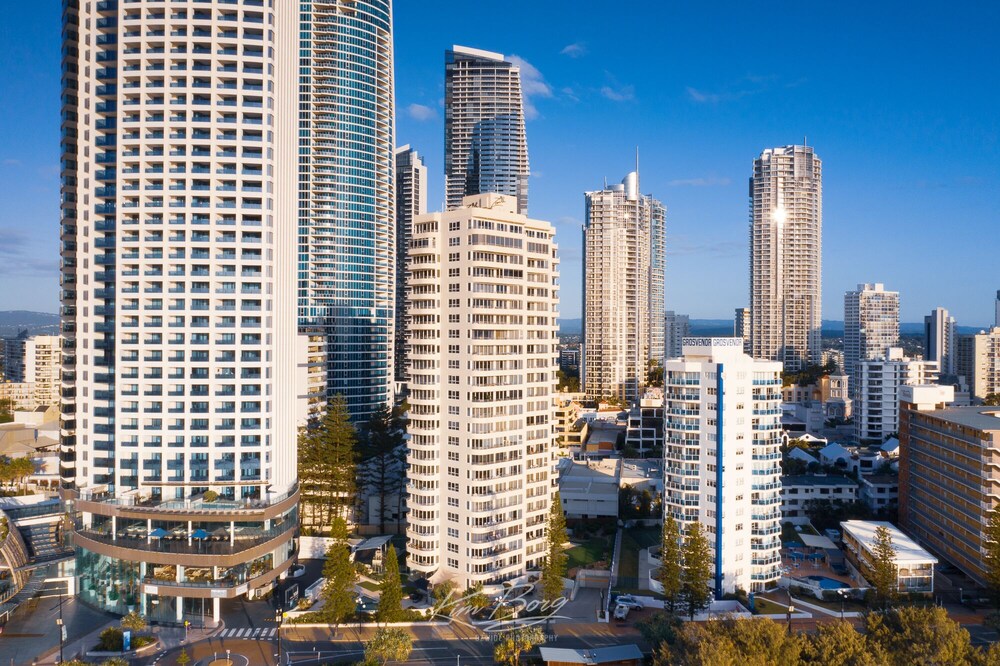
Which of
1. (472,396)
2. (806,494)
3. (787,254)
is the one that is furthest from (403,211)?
(472,396)

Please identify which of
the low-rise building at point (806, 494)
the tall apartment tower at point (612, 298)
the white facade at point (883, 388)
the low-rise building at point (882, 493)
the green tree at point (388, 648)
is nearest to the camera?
the green tree at point (388, 648)

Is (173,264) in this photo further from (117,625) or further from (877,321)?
(877,321)

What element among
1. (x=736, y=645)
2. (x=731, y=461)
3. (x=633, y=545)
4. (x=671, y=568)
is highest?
(x=731, y=461)

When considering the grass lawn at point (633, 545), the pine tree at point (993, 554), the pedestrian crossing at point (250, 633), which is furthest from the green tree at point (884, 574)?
the pedestrian crossing at point (250, 633)

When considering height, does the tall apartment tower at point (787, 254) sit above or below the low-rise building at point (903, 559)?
above

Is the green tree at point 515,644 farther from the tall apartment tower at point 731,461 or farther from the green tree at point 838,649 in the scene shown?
the tall apartment tower at point 731,461

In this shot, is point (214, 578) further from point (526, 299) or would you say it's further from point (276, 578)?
point (526, 299)

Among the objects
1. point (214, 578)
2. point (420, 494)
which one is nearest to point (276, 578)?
point (214, 578)
